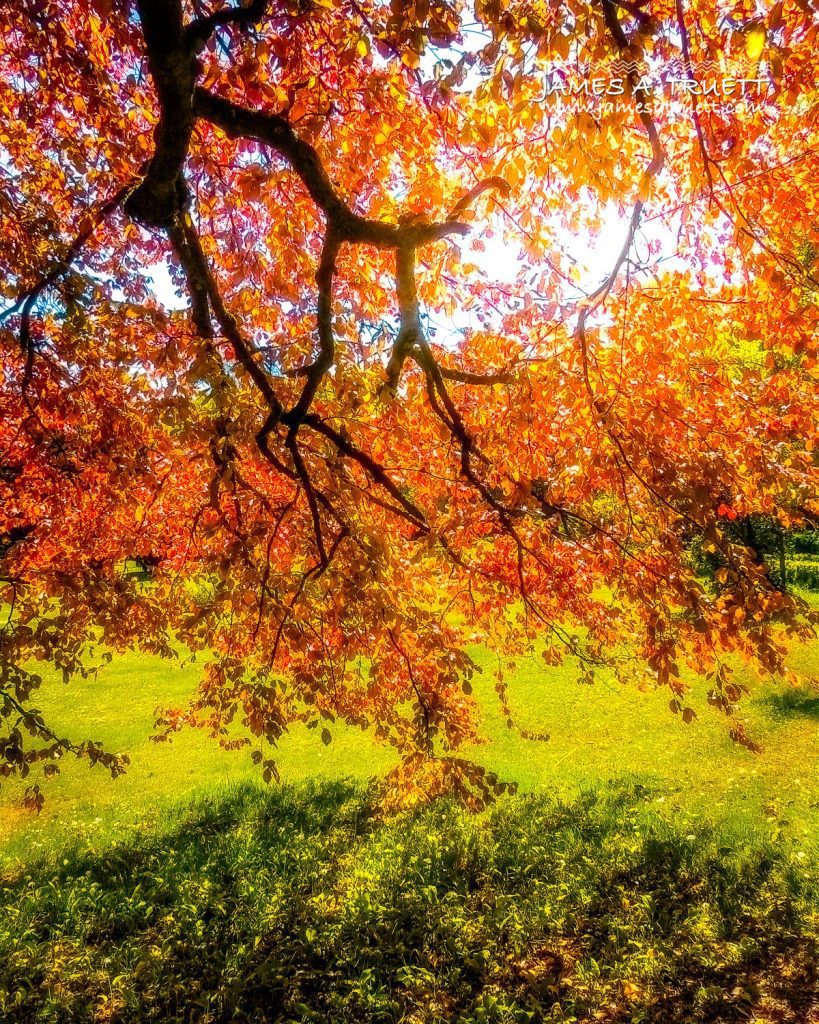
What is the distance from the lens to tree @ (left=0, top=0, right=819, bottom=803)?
13.1 ft

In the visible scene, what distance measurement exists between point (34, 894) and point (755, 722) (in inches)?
505

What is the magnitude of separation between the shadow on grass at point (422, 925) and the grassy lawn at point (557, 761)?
1133 mm

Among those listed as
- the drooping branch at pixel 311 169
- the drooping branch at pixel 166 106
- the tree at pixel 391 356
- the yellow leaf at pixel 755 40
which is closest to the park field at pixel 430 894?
the tree at pixel 391 356

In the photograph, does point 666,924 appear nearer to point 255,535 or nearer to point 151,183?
point 255,535

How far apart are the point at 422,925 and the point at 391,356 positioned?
6448mm

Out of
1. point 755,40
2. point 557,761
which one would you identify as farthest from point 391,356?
point 557,761

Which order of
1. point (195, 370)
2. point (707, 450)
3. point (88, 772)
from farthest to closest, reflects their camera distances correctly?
point (88, 772) < point (707, 450) < point (195, 370)

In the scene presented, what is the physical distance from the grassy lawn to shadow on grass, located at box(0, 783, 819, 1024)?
44.6 inches

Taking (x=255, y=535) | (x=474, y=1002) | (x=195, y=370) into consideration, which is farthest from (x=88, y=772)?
(x=195, y=370)

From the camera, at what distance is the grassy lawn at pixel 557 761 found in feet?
31.8

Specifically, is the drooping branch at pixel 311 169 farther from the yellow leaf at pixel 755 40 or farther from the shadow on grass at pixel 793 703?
the shadow on grass at pixel 793 703

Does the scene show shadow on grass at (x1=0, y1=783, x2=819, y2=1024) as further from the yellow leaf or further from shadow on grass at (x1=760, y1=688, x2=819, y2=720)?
the yellow leaf

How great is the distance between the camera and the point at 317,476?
5.29 m

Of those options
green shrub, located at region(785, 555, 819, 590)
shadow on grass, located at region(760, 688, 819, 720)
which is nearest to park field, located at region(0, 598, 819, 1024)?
shadow on grass, located at region(760, 688, 819, 720)
